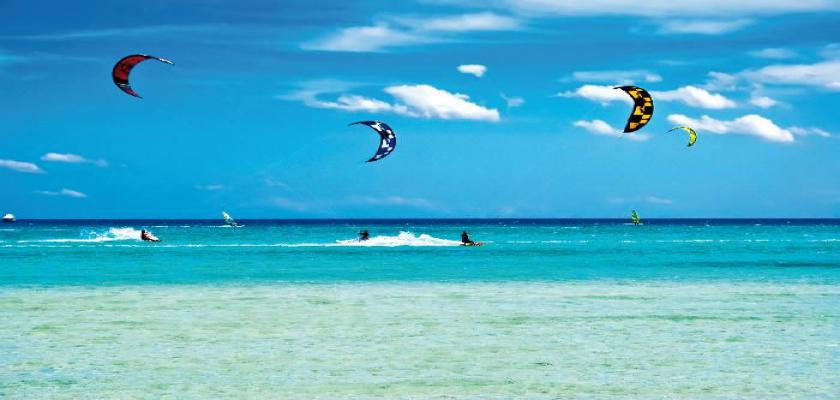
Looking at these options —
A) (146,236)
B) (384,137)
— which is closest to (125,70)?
(384,137)

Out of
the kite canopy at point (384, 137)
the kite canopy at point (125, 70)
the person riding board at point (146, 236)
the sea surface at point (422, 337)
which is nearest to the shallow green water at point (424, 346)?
the sea surface at point (422, 337)

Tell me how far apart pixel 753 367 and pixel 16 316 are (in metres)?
14.1

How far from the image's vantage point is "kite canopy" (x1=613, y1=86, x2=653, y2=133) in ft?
107

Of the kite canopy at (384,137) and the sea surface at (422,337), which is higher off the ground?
the kite canopy at (384,137)

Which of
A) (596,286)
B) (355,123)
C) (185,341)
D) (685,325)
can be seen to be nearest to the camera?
(185,341)

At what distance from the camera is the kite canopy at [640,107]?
3247 centimetres

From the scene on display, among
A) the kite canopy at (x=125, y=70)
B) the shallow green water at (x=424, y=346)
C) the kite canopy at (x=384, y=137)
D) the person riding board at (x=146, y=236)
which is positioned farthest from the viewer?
the person riding board at (x=146, y=236)

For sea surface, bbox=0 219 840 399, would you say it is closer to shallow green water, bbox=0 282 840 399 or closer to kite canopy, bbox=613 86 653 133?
shallow green water, bbox=0 282 840 399

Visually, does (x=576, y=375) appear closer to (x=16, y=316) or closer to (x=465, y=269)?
(x=16, y=316)

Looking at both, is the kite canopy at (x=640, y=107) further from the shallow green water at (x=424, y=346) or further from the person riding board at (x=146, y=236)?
the person riding board at (x=146, y=236)

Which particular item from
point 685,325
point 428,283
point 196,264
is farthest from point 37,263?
point 685,325

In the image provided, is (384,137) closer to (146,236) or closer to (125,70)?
(125,70)

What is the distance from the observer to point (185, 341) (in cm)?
1675

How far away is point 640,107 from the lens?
3316 centimetres
